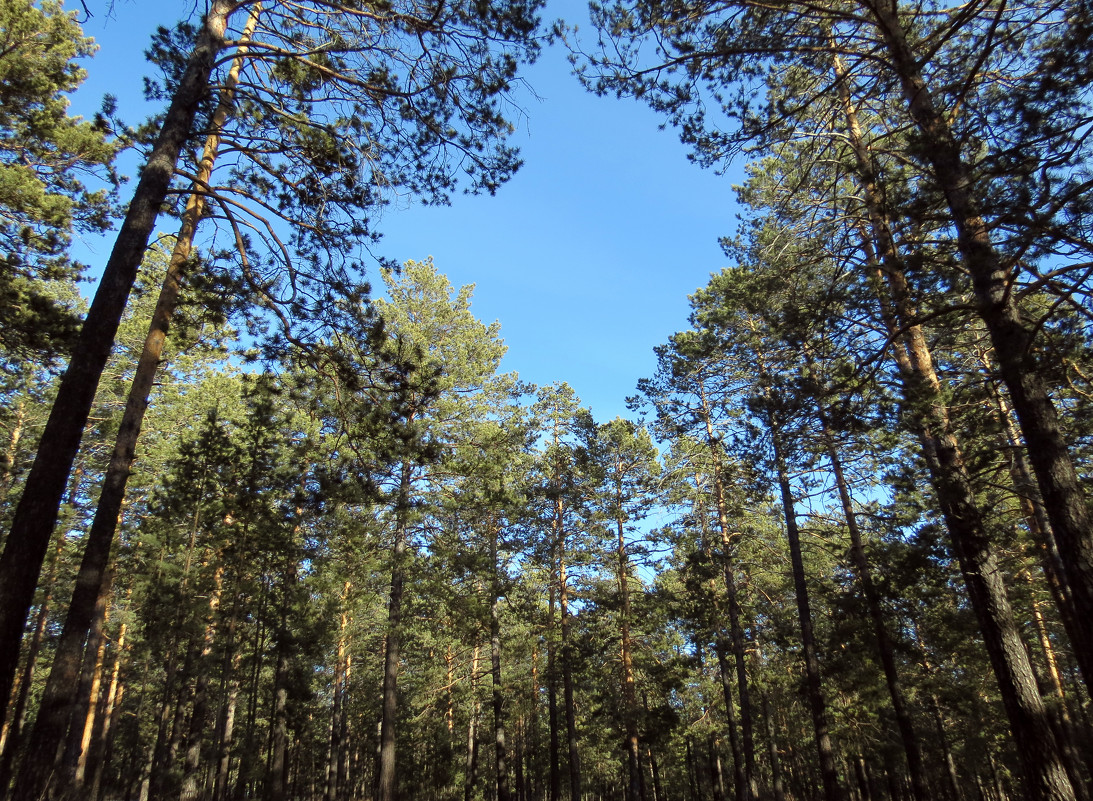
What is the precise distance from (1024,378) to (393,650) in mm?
14846

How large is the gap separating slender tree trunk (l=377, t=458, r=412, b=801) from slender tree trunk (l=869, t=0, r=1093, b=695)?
37.8 feet

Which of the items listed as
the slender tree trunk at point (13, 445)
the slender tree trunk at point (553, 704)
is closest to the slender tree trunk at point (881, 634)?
the slender tree trunk at point (553, 704)

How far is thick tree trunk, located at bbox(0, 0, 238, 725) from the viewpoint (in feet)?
15.1

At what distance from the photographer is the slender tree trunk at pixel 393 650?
552 inches

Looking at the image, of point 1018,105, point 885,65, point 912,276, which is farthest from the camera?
point 912,276

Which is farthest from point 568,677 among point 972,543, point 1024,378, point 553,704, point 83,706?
point 1024,378

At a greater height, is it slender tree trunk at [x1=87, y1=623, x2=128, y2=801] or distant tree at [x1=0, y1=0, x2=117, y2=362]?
distant tree at [x1=0, y1=0, x2=117, y2=362]

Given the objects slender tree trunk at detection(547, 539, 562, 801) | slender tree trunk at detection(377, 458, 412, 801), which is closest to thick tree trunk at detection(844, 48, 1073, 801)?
slender tree trunk at detection(377, 458, 412, 801)

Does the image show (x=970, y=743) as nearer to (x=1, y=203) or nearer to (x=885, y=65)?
(x=885, y=65)

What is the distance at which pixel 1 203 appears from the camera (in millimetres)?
9531

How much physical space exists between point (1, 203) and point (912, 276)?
46.0 ft

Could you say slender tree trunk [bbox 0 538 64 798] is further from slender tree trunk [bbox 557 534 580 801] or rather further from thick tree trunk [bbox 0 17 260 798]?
slender tree trunk [bbox 557 534 580 801]

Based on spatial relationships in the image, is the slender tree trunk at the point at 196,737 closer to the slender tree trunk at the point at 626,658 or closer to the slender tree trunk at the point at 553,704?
the slender tree trunk at the point at 553,704

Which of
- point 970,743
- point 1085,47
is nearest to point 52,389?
point 1085,47
